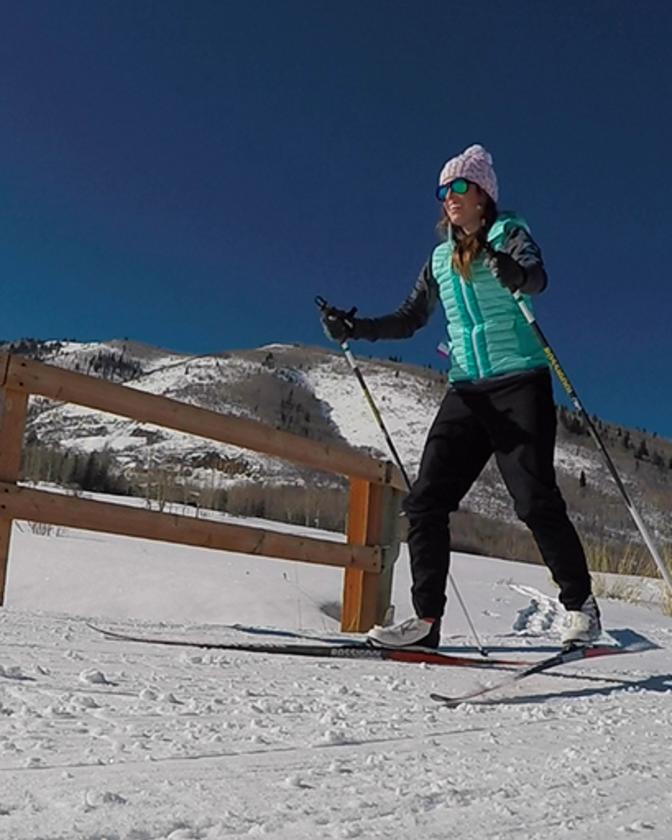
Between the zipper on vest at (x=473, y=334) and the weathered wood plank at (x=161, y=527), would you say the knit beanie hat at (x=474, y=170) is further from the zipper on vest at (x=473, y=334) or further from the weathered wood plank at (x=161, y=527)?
the weathered wood plank at (x=161, y=527)

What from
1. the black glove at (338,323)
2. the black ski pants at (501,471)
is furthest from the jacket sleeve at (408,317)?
→ the black ski pants at (501,471)

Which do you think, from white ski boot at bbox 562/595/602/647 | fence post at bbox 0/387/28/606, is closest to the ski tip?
white ski boot at bbox 562/595/602/647

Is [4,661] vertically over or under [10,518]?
under

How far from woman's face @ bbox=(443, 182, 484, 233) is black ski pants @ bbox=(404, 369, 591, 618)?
23.3 inches

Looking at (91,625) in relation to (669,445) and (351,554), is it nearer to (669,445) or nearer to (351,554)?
(351,554)

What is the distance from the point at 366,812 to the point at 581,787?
41 centimetres

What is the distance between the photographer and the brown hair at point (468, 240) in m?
2.93

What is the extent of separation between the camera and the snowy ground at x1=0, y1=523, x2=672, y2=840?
1027 millimetres

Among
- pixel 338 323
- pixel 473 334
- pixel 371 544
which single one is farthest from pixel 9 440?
pixel 371 544

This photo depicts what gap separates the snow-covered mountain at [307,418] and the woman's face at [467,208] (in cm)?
1944

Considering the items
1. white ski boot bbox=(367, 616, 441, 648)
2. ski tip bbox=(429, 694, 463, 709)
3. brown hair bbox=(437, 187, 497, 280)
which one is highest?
brown hair bbox=(437, 187, 497, 280)

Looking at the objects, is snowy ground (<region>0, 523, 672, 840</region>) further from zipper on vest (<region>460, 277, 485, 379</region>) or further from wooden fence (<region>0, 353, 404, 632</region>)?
zipper on vest (<region>460, 277, 485, 379</region>)

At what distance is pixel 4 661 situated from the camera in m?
1.85

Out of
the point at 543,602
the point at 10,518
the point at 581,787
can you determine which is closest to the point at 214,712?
the point at 581,787
